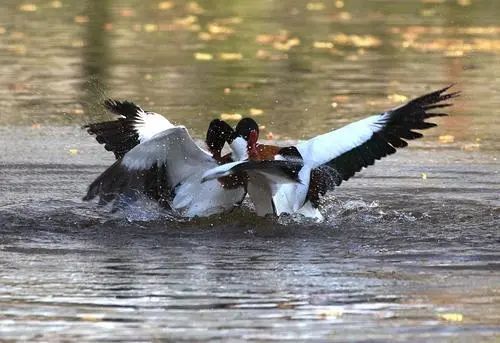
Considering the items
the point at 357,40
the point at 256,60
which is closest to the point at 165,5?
the point at 357,40

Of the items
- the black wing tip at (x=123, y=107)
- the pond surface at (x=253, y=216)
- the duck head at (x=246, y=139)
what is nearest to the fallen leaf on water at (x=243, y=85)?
the pond surface at (x=253, y=216)

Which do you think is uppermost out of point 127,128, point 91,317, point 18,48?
point 127,128

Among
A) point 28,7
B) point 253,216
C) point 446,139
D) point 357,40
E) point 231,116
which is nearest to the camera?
point 253,216

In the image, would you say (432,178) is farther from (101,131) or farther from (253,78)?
(253,78)

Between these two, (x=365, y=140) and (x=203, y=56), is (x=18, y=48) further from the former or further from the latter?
(x=365, y=140)

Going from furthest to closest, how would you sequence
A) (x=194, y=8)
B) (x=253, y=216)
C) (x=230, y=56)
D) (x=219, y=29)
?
(x=194, y=8) → (x=219, y=29) → (x=230, y=56) → (x=253, y=216)

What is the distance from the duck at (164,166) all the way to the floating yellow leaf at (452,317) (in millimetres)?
3022

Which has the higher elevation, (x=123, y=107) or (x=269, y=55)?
(x=123, y=107)

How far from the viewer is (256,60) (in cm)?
1886

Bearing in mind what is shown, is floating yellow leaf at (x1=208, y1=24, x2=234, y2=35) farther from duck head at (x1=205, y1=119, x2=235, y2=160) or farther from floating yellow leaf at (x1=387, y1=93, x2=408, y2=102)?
duck head at (x1=205, y1=119, x2=235, y2=160)

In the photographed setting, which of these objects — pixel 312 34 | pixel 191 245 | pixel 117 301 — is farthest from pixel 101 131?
pixel 312 34

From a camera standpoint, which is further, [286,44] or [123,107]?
[286,44]

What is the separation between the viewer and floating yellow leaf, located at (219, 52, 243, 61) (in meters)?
19.0

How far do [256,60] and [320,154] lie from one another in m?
9.22
